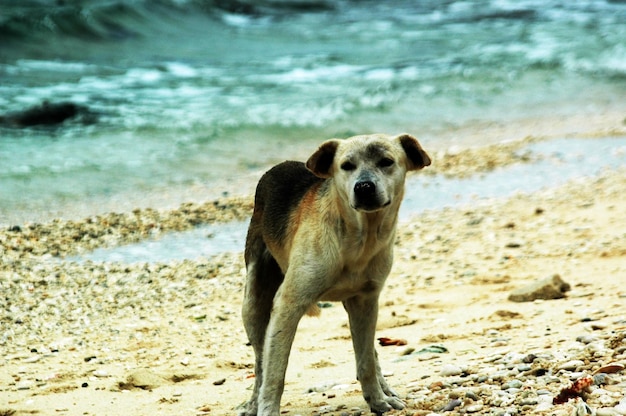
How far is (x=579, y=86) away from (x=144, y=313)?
15.9 m

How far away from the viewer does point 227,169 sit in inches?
631

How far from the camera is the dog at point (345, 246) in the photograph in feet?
19.2

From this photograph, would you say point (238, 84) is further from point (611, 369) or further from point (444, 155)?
point (611, 369)

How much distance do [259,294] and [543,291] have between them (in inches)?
122

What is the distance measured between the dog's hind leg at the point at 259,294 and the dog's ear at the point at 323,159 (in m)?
0.97

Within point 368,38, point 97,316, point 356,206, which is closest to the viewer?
point 356,206

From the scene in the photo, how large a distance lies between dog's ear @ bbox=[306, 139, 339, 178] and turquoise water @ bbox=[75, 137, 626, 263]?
499 centimetres

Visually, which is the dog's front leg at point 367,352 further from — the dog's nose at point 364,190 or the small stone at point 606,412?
the small stone at point 606,412

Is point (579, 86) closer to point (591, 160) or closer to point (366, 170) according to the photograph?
point (591, 160)

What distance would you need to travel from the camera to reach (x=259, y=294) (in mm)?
6867

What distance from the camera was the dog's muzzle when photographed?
5.60 meters

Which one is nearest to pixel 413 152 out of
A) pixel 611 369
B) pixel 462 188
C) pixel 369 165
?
pixel 369 165

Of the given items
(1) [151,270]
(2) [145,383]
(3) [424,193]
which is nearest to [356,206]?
(2) [145,383]

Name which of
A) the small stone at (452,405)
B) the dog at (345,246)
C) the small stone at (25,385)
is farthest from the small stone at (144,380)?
the small stone at (452,405)
